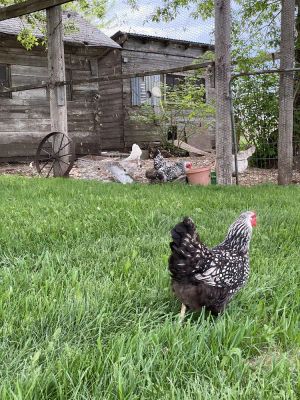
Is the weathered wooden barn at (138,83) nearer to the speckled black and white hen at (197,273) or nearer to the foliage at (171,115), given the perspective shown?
the foliage at (171,115)

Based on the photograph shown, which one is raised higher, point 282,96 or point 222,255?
point 282,96

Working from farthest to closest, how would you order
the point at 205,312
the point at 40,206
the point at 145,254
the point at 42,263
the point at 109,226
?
the point at 40,206 → the point at 109,226 → the point at 145,254 → the point at 42,263 → the point at 205,312

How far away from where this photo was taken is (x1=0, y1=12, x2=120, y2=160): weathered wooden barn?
14.4 meters

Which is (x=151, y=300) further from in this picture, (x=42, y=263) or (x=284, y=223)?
(x=284, y=223)

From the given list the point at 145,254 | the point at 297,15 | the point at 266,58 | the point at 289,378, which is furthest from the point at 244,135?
the point at 289,378

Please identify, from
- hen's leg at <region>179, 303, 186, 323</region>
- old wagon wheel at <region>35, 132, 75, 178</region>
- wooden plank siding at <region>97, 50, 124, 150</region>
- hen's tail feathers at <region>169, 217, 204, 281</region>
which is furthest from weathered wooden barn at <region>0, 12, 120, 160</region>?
hen's leg at <region>179, 303, 186, 323</region>

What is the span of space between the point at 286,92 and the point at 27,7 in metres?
5.69

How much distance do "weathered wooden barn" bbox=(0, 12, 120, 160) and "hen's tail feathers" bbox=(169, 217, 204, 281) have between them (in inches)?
506

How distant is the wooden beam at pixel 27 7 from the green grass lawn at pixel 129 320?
20.8 feet

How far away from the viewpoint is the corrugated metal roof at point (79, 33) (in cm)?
1377

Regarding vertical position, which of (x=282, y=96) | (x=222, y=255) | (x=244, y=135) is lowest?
(x=222, y=255)

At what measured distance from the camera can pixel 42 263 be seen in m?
2.92

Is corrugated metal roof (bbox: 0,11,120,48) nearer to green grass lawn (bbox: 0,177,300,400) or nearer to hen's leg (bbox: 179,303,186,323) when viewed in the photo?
green grass lawn (bbox: 0,177,300,400)

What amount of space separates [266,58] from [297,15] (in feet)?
9.86
